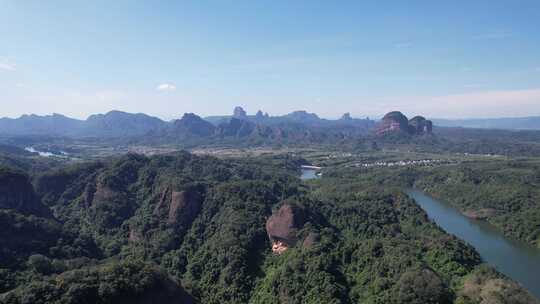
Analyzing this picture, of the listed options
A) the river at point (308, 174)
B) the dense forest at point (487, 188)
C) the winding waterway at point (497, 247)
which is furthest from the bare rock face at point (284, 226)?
the river at point (308, 174)

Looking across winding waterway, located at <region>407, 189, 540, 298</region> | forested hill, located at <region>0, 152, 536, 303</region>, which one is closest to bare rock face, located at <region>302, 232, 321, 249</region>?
forested hill, located at <region>0, 152, 536, 303</region>

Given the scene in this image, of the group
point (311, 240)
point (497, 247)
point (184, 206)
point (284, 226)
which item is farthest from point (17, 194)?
point (497, 247)

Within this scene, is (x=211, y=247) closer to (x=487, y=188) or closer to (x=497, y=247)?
(x=497, y=247)

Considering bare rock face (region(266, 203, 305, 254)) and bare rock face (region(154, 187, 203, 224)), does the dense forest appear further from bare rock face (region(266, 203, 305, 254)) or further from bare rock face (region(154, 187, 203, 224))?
bare rock face (region(154, 187, 203, 224))

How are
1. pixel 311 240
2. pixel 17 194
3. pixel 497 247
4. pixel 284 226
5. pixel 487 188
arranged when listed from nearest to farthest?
pixel 311 240 → pixel 284 226 → pixel 17 194 → pixel 497 247 → pixel 487 188

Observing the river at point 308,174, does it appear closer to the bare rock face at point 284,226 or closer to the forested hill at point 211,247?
the forested hill at point 211,247
